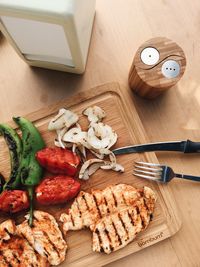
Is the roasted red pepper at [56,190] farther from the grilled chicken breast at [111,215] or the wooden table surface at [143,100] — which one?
the wooden table surface at [143,100]

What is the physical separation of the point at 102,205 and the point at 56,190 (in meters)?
0.16

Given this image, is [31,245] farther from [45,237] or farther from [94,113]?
[94,113]

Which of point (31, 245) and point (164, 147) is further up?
point (164, 147)

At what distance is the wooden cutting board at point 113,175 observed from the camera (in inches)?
41.0

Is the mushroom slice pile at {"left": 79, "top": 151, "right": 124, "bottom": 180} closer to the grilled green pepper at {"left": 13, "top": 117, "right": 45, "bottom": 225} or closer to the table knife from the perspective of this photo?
the table knife

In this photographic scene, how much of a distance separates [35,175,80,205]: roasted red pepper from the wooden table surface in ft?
0.93

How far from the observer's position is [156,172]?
106 cm

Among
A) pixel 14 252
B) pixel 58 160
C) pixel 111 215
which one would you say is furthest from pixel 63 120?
pixel 14 252

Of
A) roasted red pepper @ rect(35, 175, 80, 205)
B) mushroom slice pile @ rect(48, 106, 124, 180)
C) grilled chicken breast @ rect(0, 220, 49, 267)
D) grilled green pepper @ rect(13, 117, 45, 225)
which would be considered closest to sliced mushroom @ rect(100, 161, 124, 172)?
mushroom slice pile @ rect(48, 106, 124, 180)

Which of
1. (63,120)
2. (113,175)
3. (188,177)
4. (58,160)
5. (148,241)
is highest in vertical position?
(63,120)

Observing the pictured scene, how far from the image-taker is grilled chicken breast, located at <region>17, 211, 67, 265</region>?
100cm

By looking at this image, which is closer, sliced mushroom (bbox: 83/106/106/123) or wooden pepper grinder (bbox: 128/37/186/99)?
wooden pepper grinder (bbox: 128/37/186/99)

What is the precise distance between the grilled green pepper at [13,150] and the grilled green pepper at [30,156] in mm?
16

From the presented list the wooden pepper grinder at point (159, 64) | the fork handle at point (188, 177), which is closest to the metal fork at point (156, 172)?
the fork handle at point (188, 177)
